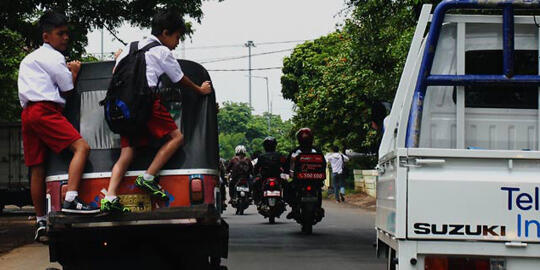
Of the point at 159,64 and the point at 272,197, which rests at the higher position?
the point at 159,64

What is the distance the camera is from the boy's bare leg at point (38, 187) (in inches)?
301

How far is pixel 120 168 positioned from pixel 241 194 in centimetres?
1512

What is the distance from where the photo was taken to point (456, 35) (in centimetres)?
651

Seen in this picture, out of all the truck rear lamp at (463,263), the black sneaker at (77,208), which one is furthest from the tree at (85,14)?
the truck rear lamp at (463,263)

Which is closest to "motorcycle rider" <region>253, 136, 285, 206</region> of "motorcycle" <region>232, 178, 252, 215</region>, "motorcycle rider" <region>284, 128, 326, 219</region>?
"motorcycle rider" <region>284, 128, 326, 219</region>

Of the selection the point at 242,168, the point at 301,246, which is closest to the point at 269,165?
the point at 301,246

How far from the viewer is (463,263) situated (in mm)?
5520

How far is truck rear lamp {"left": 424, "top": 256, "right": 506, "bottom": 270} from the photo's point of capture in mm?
5504

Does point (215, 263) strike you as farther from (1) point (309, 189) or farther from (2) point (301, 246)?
(1) point (309, 189)

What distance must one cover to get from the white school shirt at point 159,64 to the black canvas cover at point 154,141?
283 mm

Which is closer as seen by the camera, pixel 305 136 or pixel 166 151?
pixel 166 151

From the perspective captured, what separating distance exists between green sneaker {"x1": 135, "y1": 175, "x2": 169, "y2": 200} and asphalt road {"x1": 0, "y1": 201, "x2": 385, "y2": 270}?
3237 mm

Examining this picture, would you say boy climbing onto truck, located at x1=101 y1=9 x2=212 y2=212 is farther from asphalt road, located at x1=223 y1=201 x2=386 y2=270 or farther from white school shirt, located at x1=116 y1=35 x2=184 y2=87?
asphalt road, located at x1=223 y1=201 x2=386 y2=270

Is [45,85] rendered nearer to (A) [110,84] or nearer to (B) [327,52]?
(A) [110,84]
